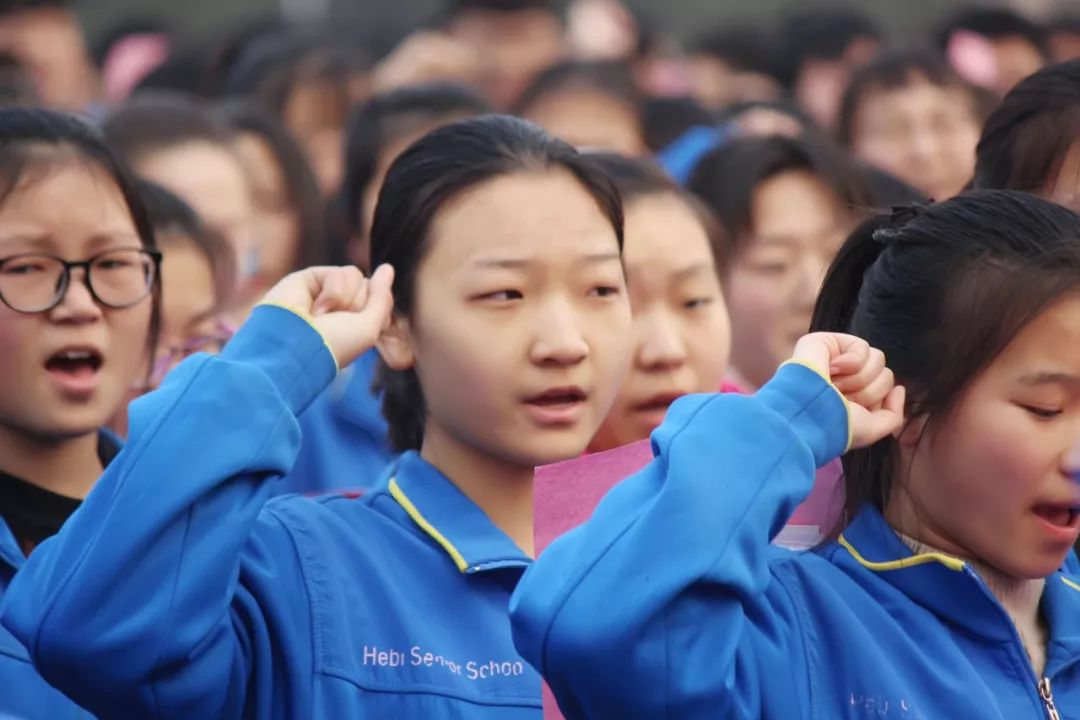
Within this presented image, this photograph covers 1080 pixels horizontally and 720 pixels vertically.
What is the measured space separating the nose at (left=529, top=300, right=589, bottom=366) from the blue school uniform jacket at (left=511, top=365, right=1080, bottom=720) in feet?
1.16

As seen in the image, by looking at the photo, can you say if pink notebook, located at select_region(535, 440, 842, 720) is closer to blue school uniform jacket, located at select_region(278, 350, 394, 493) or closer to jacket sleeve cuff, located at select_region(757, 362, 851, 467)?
jacket sleeve cuff, located at select_region(757, 362, 851, 467)

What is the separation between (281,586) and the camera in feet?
8.07

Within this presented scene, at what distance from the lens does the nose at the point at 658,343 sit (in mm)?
3238

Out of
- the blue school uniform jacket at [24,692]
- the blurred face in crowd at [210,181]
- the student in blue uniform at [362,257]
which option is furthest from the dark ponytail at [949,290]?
the blurred face in crowd at [210,181]

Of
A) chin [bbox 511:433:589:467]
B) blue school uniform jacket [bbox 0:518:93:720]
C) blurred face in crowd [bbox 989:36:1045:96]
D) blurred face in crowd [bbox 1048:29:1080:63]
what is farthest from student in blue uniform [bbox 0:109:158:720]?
blurred face in crowd [bbox 1048:29:1080:63]

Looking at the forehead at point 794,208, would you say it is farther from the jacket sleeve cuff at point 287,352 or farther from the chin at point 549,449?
the jacket sleeve cuff at point 287,352

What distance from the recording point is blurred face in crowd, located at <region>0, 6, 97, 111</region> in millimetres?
7457

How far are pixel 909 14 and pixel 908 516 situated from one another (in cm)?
998

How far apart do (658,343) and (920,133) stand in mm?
2881

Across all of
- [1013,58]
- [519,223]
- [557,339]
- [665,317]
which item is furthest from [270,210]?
[1013,58]

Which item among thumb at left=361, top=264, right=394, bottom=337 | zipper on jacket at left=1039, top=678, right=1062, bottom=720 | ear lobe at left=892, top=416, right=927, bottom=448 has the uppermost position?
thumb at left=361, top=264, right=394, bottom=337

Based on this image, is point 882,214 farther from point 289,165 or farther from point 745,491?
point 289,165

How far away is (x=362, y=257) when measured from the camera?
4.88 m

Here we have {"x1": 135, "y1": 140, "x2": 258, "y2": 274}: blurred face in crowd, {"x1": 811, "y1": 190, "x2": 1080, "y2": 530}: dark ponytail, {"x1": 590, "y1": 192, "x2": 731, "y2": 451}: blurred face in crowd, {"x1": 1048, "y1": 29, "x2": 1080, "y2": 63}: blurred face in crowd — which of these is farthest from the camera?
{"x1": 1048, "y1": 29, "x2": 1080, "y2": 63}: blurred face in crowd
